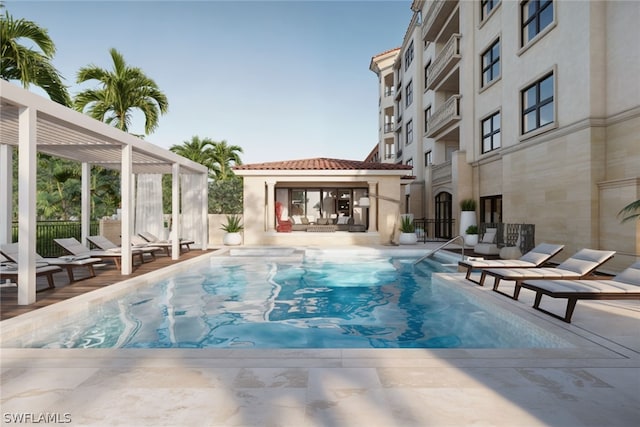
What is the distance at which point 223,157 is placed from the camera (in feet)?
116

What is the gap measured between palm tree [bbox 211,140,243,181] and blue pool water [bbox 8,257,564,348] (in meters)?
25.8

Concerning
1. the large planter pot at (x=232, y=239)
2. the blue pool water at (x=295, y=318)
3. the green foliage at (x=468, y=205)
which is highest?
the green foliage at (x=468, y=205)

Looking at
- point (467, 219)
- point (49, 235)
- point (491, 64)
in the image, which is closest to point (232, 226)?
point (49, 235)

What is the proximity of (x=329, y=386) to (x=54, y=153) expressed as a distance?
12.7 meters

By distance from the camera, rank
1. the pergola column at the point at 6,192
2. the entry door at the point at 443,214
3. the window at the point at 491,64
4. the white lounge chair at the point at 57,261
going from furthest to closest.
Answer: the entry door at the point at 443,214, the window at the point at 491,64, the pergola column at the point at 6,192, the white lounge chair at the point at 57,261

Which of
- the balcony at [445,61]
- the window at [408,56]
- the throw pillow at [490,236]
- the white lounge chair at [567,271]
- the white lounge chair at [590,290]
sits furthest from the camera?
the window at [408,56]

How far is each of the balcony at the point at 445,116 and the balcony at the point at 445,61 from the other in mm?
1914

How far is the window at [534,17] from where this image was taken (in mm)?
13039

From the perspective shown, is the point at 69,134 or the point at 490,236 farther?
the point at 490,236

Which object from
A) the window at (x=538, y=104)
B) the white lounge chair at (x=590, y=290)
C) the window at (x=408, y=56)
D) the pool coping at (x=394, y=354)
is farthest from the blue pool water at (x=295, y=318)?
the window at (x=408, y=56)

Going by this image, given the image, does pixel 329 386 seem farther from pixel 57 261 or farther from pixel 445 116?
pixel 445 116

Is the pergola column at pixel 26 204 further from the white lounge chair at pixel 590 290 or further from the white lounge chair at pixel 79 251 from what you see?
the white lounge chair at pixel 590 290

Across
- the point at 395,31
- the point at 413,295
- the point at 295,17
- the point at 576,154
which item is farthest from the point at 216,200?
the point at 395,31

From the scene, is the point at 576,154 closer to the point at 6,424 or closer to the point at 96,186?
the point at 6,424
